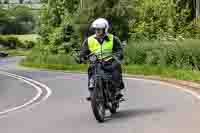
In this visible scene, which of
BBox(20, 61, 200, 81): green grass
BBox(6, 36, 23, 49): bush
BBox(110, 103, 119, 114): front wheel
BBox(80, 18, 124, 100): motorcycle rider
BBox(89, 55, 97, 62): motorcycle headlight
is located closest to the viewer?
BBox(89, 55, 97, 62): motorcycle headlight

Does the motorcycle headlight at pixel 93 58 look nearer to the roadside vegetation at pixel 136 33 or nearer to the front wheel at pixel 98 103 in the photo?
the front wheel at pixel 98 103

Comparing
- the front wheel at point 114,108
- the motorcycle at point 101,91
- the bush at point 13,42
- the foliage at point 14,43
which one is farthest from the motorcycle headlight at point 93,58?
the bush at point 13,42

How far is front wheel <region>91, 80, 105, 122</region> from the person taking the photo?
11.1 m

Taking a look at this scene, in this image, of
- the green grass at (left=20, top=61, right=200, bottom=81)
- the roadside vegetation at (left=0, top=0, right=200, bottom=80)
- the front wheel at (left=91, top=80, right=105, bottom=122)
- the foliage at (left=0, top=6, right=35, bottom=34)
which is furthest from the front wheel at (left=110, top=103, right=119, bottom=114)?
the foliage at (left=0, top=6, right=35, bottom=34)

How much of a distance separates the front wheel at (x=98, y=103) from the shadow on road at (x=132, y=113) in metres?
0.29

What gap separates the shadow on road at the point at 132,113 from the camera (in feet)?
39.1

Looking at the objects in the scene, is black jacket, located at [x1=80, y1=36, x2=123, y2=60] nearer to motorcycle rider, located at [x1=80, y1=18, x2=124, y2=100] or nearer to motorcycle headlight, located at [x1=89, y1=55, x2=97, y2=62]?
motorcycle rider, located at [x1=80, y1=18, x2=124, y2=100]

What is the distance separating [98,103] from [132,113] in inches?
59.9

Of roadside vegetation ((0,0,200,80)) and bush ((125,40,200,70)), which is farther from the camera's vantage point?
roadside vegetation ((0,0,200,80))

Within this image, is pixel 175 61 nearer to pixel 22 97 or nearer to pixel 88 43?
pixel 22 97

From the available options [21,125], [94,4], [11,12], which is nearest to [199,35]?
[94,4]

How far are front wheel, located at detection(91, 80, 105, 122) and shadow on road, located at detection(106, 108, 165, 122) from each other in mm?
288

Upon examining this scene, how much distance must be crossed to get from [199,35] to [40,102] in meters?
18.4

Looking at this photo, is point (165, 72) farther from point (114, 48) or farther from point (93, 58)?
point (93, 58)
